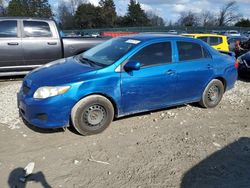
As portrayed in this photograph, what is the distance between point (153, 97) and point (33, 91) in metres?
2.13

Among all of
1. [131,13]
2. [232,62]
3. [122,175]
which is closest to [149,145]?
[122,175]

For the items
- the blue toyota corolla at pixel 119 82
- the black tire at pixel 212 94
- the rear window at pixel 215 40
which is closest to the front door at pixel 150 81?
the blue toyota corolla at pixel 119 82

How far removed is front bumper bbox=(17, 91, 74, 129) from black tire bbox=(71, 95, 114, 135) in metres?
0.15

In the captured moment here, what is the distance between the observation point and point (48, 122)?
4.62 metres

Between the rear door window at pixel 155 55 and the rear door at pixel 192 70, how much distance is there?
0.25 meters

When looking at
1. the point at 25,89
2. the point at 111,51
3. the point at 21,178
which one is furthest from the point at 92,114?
the point at 21,178

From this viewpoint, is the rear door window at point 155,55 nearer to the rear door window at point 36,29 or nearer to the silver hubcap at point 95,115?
the silver hubcap at point 95,115

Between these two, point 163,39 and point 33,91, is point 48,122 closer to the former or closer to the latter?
point 33,91

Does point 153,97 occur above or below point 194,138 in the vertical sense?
above

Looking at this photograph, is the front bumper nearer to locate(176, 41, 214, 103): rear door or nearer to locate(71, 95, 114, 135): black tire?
locate(71, 95, 114, 135): black tire

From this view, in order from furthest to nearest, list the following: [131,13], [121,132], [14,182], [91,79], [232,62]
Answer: [131,13]
[232,62]
[121,132]
[91,79]
[14,182]

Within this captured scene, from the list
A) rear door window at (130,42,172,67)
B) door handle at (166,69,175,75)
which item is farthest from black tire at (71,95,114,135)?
door handle at (166,69,175,75)

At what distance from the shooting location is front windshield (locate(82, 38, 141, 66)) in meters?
5.23

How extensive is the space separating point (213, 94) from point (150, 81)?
1940 mm
